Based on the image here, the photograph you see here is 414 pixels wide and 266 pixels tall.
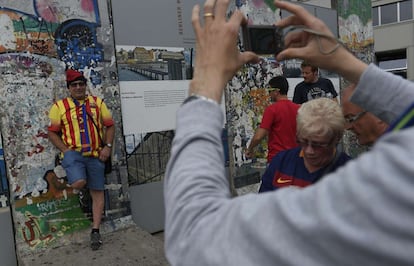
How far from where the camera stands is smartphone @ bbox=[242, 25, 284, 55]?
104cm

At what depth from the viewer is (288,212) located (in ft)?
1.69

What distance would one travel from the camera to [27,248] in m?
3.78

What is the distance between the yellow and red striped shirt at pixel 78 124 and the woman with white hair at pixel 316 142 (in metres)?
2.37

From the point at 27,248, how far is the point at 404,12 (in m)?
25.5

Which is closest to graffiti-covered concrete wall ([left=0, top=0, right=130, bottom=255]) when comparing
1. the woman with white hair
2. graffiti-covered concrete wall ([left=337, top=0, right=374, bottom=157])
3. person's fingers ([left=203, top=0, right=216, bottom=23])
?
the woman with white hair

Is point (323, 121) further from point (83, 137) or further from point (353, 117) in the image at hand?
point (83, 137)

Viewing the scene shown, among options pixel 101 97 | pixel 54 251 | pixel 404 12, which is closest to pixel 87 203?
pixel 54 251

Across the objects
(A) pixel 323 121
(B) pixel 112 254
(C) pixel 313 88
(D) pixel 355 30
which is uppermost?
(D) pixel 355 30

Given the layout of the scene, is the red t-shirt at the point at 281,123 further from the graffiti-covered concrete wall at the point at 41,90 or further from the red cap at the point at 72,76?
the red cap at the point at 72,76

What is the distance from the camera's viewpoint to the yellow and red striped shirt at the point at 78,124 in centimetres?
372

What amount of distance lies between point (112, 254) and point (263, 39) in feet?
10.6

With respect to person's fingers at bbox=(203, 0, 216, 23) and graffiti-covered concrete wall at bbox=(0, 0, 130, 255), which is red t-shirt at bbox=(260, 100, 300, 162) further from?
person's fingers at bbox=(203, 0, 216, 23)

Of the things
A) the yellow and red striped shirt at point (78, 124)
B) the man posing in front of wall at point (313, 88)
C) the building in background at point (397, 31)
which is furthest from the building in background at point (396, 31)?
the yellow and red striped shirt at point (78, 124)

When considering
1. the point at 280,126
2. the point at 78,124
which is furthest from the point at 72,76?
the point at 280,126
